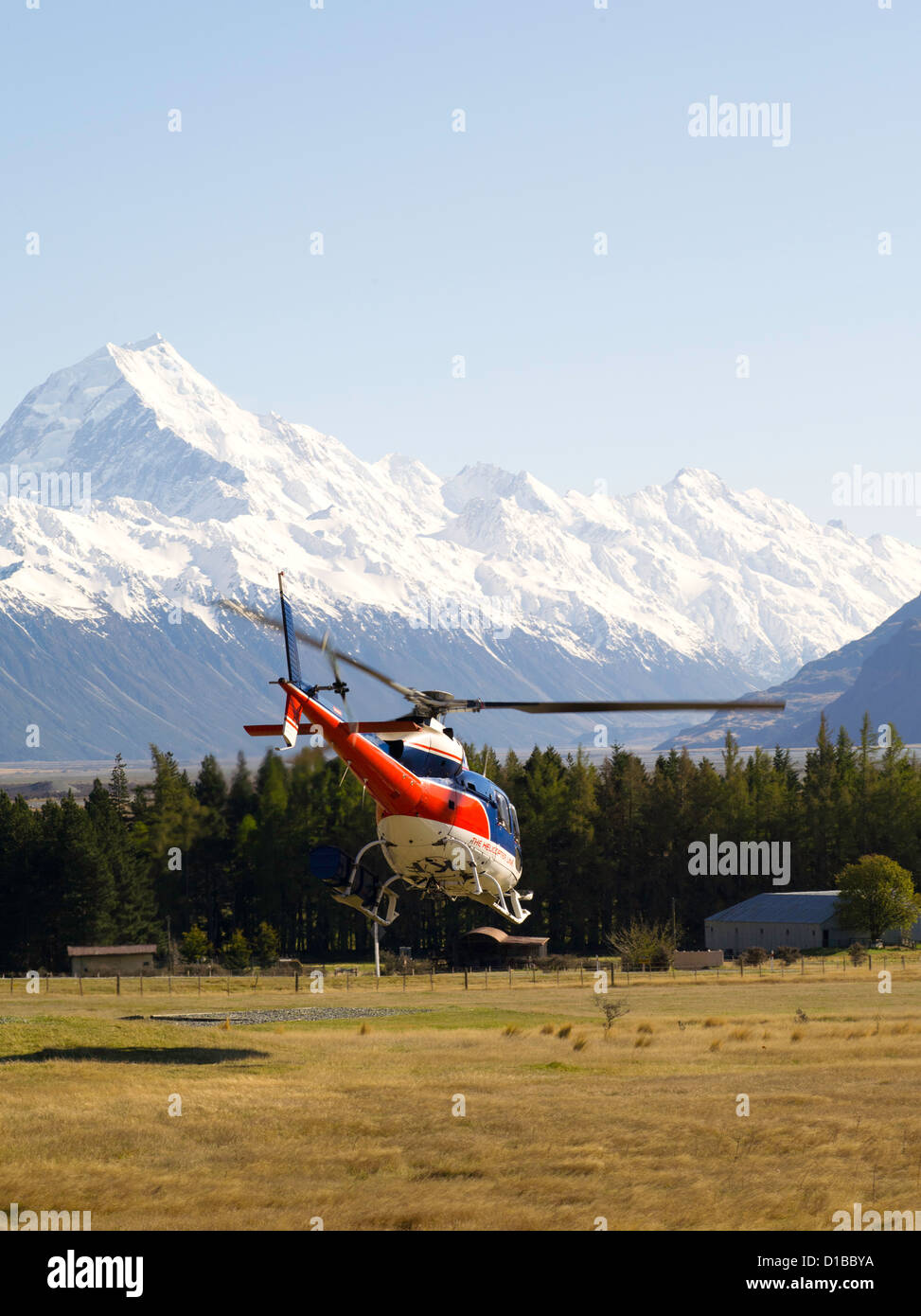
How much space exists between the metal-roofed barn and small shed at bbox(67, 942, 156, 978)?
44246mm

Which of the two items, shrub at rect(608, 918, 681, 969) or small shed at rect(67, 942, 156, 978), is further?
small shed at rect(67, 942, 156, 978)

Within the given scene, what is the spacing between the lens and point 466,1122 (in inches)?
1316

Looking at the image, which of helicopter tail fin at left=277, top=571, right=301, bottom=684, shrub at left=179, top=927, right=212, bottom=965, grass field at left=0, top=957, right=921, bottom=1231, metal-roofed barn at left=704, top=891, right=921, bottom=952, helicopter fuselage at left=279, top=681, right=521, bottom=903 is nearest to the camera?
grass field at left=0, top=957, right=921, bottom=1231

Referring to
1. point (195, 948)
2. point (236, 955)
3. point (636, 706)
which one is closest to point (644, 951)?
point (236, 955)

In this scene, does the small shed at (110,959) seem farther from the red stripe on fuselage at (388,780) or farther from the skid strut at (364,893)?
the red stripe on fuselage at (388,780)

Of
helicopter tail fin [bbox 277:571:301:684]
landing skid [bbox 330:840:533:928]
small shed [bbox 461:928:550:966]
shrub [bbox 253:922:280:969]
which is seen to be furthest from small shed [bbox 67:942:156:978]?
helicopter tail fin [bbox 277:571:301:684]

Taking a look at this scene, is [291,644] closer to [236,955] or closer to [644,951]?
[644,951]

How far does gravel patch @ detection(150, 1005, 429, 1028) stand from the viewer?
63.4m

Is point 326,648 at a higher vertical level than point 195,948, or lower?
higher

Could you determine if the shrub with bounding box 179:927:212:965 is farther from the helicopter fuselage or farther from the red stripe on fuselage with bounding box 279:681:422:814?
the red stripe on fuselage with bounding box 279:681:422:814

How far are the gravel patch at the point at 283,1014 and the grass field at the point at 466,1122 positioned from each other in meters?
2.67

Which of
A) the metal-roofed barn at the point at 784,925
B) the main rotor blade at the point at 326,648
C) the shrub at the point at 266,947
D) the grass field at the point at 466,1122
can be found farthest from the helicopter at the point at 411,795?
the metal-roofed barn at the point at 784,925

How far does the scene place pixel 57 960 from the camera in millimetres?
110188

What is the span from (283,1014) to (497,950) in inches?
1727
